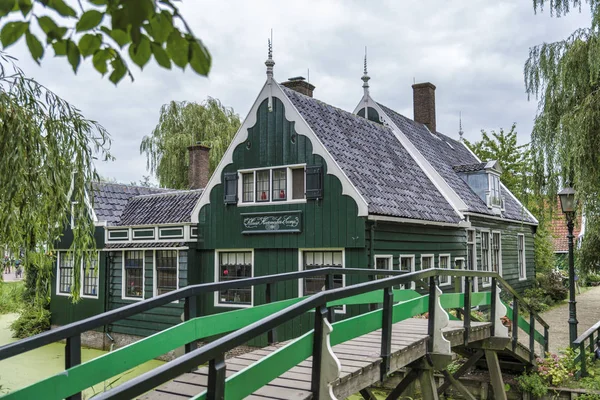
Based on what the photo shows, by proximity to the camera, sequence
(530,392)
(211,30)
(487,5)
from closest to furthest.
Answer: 1. (211,30)
2. (487,5)
3. (530,392)

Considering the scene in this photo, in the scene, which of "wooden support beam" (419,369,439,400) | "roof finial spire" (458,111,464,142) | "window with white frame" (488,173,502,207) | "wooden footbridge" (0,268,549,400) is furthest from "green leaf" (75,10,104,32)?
"roof finial spire" (458,111,464,142)

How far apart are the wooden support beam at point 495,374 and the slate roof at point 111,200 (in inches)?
506

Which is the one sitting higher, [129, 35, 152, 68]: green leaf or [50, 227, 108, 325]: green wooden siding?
[129, 35, 152, 68]: green leaf

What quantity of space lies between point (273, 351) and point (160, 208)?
1380cm

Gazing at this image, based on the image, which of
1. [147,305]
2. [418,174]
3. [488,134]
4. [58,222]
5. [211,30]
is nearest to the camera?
[211,30]

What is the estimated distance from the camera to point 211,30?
2980mm

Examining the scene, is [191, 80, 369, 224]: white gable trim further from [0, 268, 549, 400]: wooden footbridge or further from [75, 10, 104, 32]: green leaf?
[75, 10, 104, 32]: green leaf

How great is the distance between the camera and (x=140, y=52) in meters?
2.30

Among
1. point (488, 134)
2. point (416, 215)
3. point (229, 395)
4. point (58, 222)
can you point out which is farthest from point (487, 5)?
point (488, 134)

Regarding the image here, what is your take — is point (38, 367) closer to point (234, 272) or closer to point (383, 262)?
point (234, 272)

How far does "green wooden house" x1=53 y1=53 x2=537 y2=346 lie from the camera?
1396cm

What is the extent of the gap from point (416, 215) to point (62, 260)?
1184cm

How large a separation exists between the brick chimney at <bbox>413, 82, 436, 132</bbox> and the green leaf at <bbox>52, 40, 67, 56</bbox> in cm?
2084

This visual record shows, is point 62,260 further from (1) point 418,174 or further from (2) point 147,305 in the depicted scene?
(2) point 147,305
